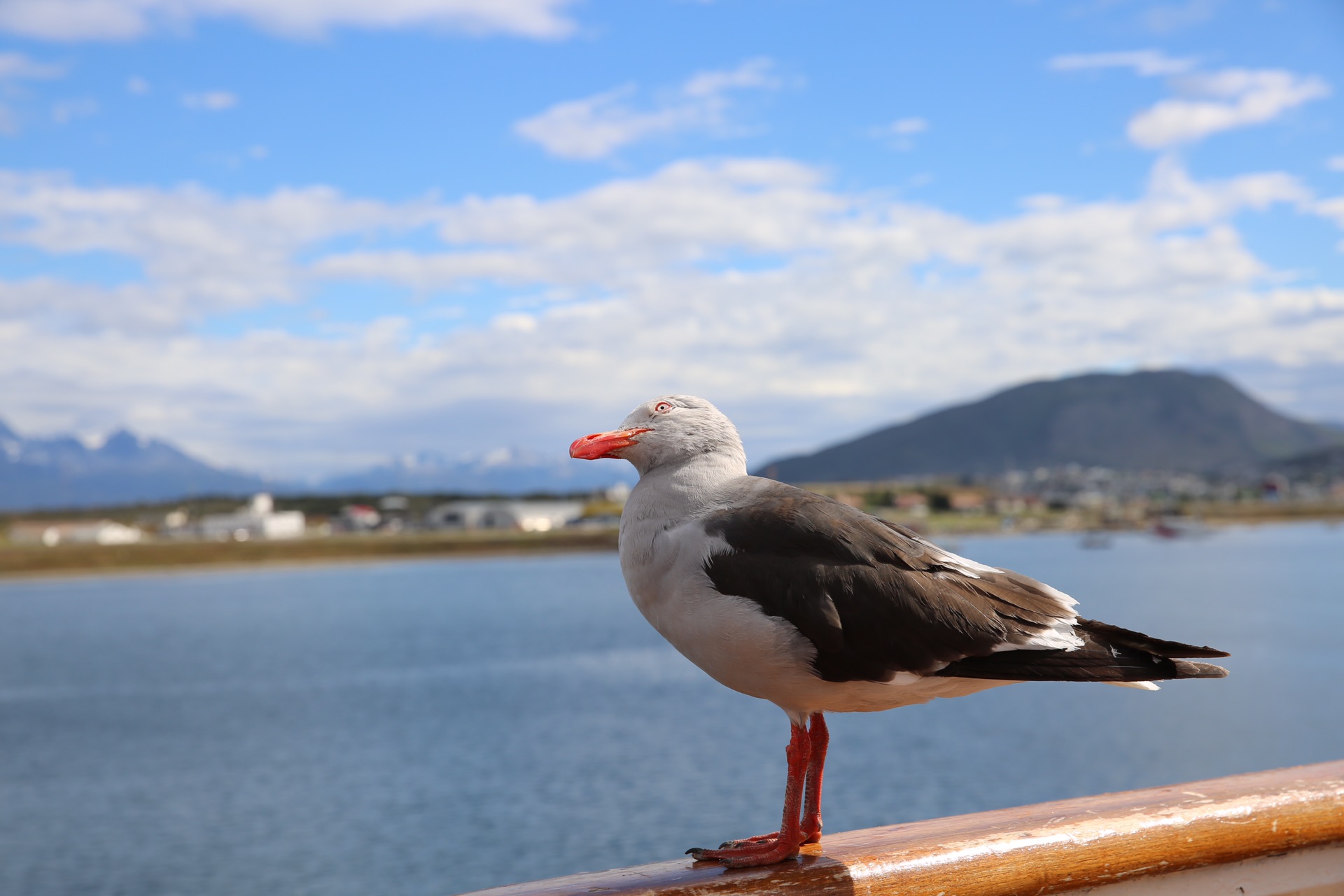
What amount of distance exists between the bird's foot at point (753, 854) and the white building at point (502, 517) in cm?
12420

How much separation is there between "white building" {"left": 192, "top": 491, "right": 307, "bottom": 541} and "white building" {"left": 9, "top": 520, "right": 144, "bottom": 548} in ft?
25.2

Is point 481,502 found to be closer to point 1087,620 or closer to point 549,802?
point 549,802

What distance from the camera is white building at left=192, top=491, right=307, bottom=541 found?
411ft

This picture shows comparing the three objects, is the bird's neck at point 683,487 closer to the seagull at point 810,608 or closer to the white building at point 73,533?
the seagull at point 810,608

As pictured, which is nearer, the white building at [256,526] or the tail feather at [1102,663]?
the tail feather at [1102,663]

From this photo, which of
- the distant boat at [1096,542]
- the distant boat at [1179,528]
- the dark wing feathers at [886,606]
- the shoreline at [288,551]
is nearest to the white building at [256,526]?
the shoreline at [288,551]

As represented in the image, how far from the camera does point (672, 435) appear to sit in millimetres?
2668

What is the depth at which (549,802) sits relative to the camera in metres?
28.2

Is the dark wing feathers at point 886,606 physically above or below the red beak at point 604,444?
below

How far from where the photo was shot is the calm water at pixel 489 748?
25031 mm

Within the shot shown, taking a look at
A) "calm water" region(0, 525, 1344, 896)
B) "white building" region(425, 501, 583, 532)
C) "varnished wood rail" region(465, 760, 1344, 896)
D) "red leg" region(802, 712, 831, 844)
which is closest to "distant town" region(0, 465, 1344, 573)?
"white building" region(425, 501, 583, 532)

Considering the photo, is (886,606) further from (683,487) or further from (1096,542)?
(1096,542)

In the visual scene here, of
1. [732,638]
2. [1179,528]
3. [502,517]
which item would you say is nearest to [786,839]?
Result: [732,638]

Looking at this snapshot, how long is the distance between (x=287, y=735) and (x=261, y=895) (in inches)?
678
